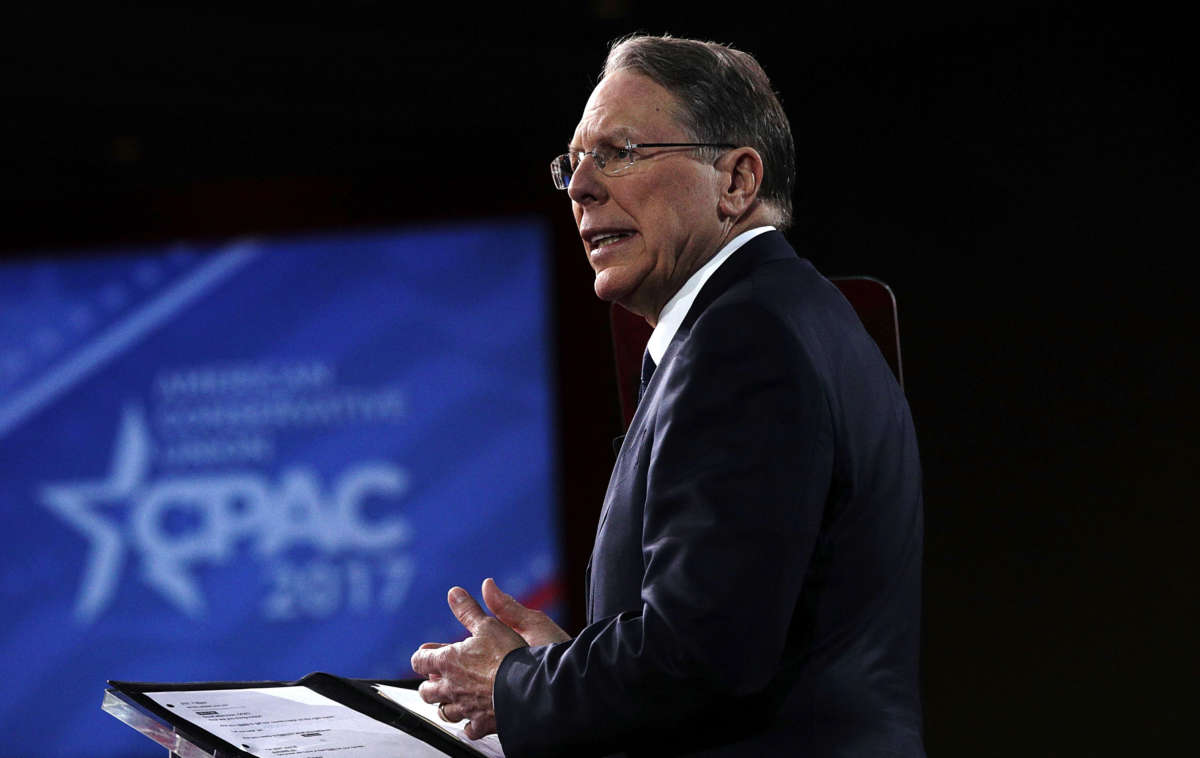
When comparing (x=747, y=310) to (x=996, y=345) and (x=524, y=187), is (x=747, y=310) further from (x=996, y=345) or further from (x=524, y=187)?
(x=524, y=187)

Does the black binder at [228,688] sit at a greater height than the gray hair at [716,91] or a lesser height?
lesser

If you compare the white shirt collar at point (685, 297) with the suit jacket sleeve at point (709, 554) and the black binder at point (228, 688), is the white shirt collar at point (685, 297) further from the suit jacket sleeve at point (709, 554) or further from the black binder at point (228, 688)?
the black binder at point (228, 688)

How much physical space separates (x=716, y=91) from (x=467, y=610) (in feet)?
1.94

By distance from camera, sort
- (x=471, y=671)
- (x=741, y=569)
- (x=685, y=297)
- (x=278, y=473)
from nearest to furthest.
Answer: (x=741, y=569) < (x=471, y=671) < (x=685, y=297) < (x=278, y=473)

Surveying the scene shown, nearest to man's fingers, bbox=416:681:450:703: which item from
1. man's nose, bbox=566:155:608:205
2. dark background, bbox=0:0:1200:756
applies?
man's nose, bbox=566:155:608:205

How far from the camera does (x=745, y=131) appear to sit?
133 cm

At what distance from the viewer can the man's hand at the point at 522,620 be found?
119 centimetres

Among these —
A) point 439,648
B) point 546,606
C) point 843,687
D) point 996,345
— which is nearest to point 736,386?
point 843,687

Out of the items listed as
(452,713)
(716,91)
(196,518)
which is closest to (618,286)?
(716,91)

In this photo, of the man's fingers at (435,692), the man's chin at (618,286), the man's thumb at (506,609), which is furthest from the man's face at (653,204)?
the man's fingers at (435,692)

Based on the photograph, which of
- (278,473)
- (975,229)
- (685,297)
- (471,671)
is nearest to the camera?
(471,671)

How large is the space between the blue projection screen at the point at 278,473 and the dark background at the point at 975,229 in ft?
1.07

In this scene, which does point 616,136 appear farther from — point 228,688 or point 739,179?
point 228,688

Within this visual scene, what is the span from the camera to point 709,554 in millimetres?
970
